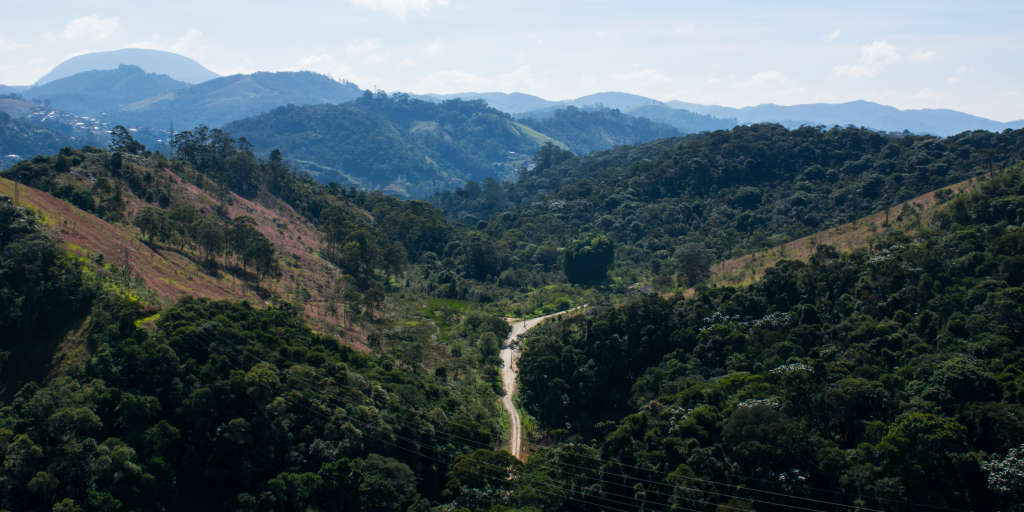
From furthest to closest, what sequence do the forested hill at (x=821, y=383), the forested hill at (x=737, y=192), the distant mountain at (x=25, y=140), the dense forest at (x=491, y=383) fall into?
the distant mountain at (x=25, y=140) → the forested hill at (x=737, y=192) → the dense forest at (x=491, y=383) → the forested hill at (x=821, y=383)

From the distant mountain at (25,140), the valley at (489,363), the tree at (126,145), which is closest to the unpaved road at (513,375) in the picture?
the valley at (489,363)

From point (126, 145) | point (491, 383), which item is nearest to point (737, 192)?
point (491, 383)

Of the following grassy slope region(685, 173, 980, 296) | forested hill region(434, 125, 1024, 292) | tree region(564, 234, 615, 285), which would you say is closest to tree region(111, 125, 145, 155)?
forested hill region(434, 125, 1024, 292)

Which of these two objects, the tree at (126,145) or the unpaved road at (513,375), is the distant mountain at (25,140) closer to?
the tree at (126,145)

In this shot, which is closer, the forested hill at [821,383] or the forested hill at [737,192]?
the forested hill at [821,383]

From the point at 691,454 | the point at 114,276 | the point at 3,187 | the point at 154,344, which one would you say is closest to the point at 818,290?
the point at 691,454

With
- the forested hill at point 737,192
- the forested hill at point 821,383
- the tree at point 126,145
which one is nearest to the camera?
the forested hill at point 821,383

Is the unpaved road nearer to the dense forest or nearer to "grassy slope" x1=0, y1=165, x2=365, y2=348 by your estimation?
the dense forest
